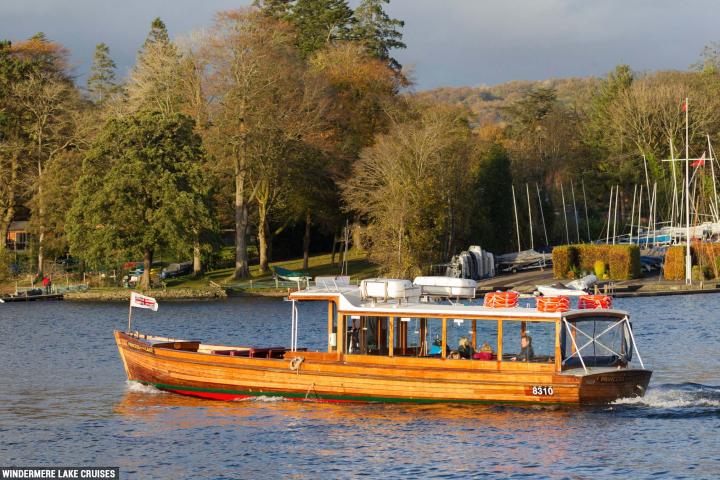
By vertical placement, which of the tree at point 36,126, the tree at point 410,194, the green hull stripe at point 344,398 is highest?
the tree at point 36,126

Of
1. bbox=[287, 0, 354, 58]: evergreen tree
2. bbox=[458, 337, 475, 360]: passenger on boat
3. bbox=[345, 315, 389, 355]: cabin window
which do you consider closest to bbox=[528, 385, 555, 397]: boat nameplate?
bbox=[458, 337, 475, 360]: passenger on boat

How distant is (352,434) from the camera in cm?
3039

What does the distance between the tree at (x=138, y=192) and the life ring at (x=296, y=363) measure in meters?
49.2

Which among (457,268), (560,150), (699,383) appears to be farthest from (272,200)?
(699,383)

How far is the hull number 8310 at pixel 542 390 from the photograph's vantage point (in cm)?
3192

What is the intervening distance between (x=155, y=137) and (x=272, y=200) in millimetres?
12639

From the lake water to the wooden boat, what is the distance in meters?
0.52

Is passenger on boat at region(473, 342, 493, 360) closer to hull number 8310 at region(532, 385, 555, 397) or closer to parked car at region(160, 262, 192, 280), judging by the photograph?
hull number 8310 at region(532, 385, 555, 397)

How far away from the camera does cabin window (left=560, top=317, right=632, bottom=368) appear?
32562 millimetres

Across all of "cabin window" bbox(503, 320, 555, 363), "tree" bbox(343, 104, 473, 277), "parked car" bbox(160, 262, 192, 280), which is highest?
"tree" bbox(343, 104, 473, 277)

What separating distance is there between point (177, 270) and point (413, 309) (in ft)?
215

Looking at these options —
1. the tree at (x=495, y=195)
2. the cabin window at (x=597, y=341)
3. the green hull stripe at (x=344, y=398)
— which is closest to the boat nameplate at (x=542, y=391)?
the green hull stripe at (x=344, y=398)

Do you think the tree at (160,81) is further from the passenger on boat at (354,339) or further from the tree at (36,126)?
the passenger on boat at (354,339)

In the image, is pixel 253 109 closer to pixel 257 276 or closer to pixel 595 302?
pixel 257 276
